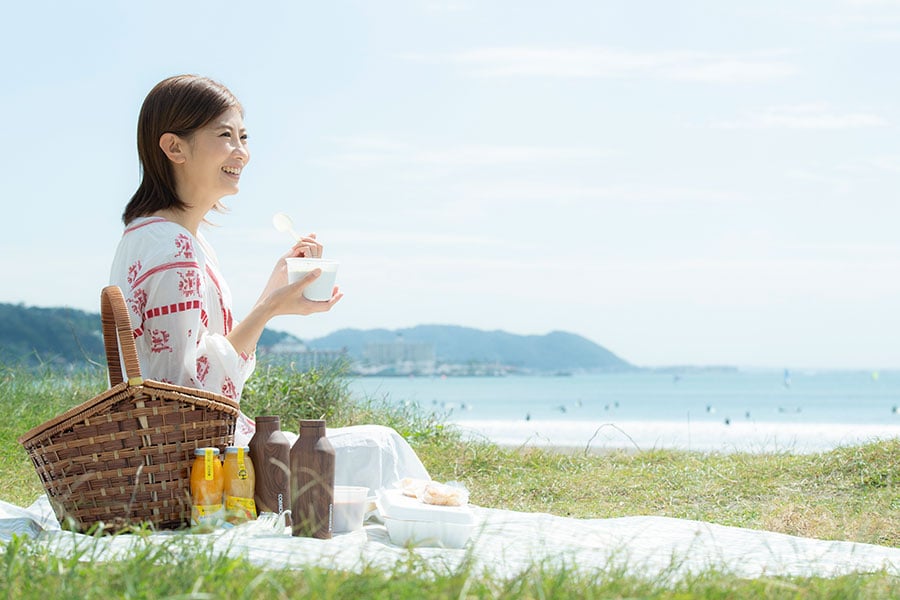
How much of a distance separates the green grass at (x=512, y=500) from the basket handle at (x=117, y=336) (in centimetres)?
63

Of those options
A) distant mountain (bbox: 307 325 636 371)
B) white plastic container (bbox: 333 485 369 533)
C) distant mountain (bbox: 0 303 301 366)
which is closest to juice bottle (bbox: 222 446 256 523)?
white plastic container (bbox: 333 485 369 533)

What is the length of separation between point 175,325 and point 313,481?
0.85m

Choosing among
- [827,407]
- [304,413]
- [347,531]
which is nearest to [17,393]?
[304,413]

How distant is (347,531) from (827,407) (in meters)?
35.8

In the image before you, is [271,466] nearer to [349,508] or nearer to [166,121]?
[349,508]

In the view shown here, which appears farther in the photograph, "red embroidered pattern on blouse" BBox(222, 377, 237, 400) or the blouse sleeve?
"red embroidered pattern on blouse" BBox(222, 377, 237, 400)

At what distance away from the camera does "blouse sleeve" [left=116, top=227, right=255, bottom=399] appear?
354 cm

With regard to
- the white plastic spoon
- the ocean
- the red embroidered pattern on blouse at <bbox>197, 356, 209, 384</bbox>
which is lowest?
the ocean

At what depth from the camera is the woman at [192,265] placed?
3.56m

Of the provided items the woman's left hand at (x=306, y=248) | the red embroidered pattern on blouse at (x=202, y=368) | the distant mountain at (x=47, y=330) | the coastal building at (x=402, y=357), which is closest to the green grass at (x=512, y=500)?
the red embroidered pattern on blouse at (x=202, y=368)

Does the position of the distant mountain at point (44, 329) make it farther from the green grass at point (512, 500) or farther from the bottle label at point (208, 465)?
the bottle label at point (208, 465)

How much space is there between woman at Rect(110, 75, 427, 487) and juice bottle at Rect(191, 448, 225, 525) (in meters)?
0.38

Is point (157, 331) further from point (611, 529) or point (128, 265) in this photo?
point (611, 529)

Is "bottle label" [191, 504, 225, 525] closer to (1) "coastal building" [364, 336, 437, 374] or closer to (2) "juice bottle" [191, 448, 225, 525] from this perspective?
(2) "juice bottle" [191, 448, 225, 525]
